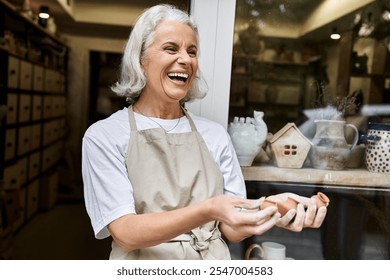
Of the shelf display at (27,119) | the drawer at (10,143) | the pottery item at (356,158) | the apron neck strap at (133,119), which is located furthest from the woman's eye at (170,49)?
the drawer at (10,143)

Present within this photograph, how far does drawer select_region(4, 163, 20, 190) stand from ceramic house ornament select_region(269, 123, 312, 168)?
6.00 ft

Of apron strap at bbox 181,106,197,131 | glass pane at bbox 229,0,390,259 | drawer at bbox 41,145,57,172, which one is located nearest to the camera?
apron strap at bbox 181,106,197,131

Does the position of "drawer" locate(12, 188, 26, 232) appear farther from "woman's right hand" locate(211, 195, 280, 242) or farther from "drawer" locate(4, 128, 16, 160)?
"woman's right hand" locate(211, 195, 280, 242)

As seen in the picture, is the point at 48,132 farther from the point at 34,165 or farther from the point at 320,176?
the point at 320,176

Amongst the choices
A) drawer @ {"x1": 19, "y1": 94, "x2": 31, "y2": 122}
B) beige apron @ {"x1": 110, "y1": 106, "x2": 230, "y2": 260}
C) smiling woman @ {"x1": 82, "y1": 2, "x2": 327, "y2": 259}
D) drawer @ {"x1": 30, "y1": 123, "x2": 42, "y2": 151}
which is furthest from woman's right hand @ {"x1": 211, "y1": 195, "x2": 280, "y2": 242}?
drawer @ {"x1": 30, "y1": 123, "x2": 42, "y2": 151}

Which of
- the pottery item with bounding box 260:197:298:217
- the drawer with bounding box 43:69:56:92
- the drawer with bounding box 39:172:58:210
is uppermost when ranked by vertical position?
the drawer with bounding box 43:69:56:92

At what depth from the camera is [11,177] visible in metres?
2.73

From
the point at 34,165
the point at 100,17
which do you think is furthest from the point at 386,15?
the point at 34,165

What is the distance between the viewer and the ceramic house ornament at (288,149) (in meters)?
1.54

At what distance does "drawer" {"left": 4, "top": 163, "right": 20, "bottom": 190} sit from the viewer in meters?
2.66

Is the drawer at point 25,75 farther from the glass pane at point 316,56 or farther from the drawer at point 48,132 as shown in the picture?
the glass pane at point 316,56
